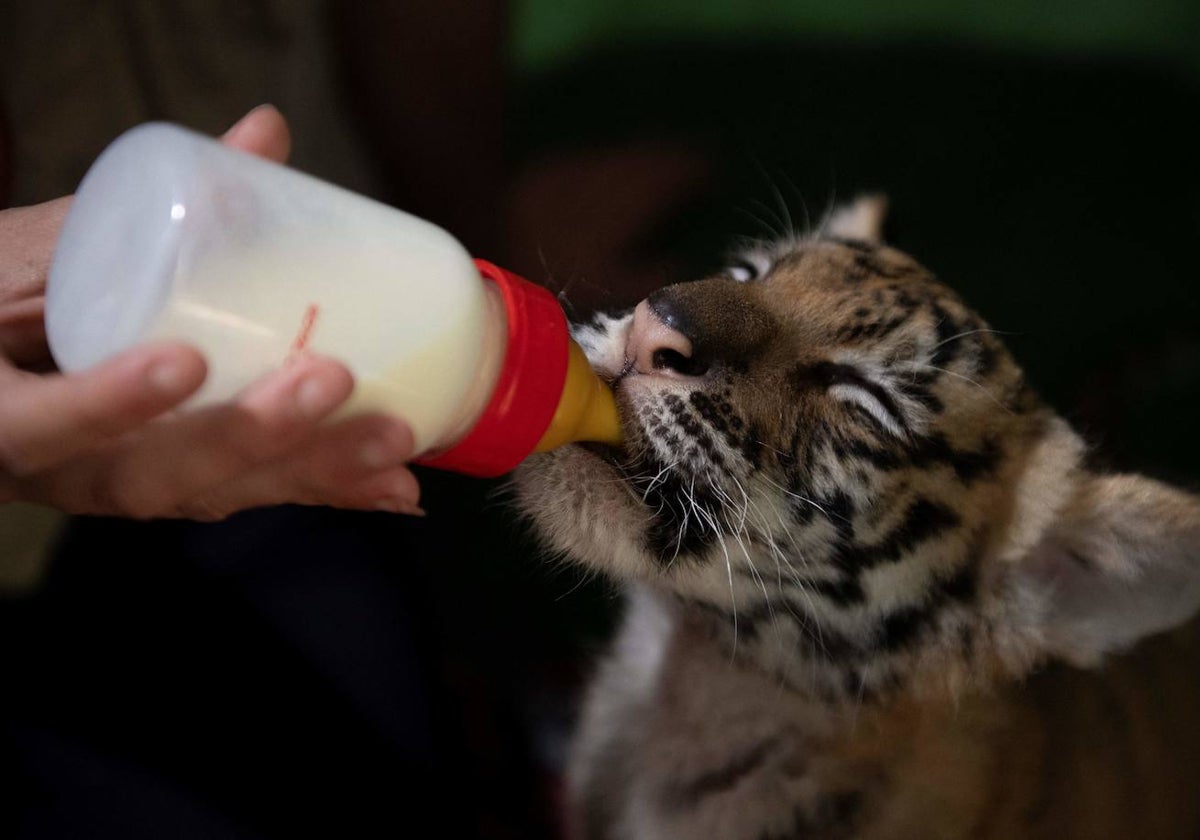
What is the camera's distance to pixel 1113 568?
1.08 meters

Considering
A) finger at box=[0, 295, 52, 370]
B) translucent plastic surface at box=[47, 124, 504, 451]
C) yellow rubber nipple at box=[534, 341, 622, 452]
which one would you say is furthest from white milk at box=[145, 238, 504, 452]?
finger at box=[0, 295, 52, 370]

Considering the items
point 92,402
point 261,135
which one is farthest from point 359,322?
point 261,135

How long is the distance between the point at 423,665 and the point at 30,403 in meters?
1.31

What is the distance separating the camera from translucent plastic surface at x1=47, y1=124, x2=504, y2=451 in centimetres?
61

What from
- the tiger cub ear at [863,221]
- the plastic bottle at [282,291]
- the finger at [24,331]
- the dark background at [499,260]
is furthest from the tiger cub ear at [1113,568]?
the finger at [24,331]

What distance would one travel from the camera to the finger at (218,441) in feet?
2.04

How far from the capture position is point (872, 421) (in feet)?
3.50

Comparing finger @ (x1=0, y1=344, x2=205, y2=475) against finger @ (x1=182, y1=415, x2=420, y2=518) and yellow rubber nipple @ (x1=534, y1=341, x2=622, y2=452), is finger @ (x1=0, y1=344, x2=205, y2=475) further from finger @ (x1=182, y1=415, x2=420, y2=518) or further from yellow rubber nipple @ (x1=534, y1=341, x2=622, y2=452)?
yellow rubber nipple @ (x1=534, y1=341, x2=622, y2=452)

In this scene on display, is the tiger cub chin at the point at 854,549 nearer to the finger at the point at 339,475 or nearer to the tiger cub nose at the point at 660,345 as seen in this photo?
the tiger cub nose at the point at 660,345

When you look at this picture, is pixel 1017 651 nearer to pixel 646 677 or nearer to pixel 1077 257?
pixel 646 677

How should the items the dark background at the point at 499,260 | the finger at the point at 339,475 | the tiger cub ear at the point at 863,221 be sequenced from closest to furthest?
the finger at the point at 339,475 < the tiger cub ear at the point at 863,221 < the dark background at the point at 499,260

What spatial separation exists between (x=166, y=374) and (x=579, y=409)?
0.38 meters

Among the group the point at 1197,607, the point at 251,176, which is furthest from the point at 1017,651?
the point at 251,176

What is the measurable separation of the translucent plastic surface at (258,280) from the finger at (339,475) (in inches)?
0.8
